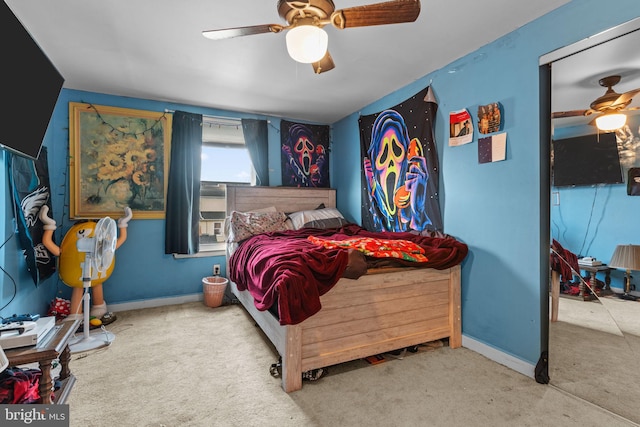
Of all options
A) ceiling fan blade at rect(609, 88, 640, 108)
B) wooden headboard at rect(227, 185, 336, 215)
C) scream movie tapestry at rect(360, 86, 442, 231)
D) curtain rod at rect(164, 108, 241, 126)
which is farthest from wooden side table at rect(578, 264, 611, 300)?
curtain rod at rect(164, 108, 241, 126)

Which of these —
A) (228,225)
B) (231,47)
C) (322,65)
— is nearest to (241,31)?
(322,65)

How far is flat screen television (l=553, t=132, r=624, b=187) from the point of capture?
166 cm

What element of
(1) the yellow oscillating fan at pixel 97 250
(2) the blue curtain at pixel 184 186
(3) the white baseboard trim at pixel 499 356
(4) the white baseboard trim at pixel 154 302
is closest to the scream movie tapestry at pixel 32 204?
(1) the yellow oscillating fan at pixel 97 250

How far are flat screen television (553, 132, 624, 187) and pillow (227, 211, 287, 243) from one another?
2.59 meters

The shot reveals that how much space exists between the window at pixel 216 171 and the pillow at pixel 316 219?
36.7 inches

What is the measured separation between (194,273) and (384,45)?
309 cm

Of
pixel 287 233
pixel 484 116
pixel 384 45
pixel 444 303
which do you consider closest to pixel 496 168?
pixel 484 116

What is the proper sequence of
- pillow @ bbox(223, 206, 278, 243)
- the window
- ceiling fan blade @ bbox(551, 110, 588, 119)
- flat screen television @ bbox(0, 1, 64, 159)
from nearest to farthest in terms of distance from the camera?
flat screen television @ bbox(0, 1, 64, 159), ceiling fan blade @ bbox(551, 110, 588, 119), pillow @ bbox(223, 206, 278, 243), the window

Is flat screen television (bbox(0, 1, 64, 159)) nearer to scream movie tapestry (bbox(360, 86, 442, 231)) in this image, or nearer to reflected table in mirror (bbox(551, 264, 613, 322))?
scream movie tapestry (bbox(360, 86, 442, 231))

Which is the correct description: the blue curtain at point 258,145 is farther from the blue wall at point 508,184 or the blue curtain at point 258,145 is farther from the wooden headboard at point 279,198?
the blue wall at point 508,184

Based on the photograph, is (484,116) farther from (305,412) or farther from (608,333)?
(305,412)

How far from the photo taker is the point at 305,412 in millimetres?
1590

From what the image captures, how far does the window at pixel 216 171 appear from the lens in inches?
149

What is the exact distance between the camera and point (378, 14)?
1.44 metres
